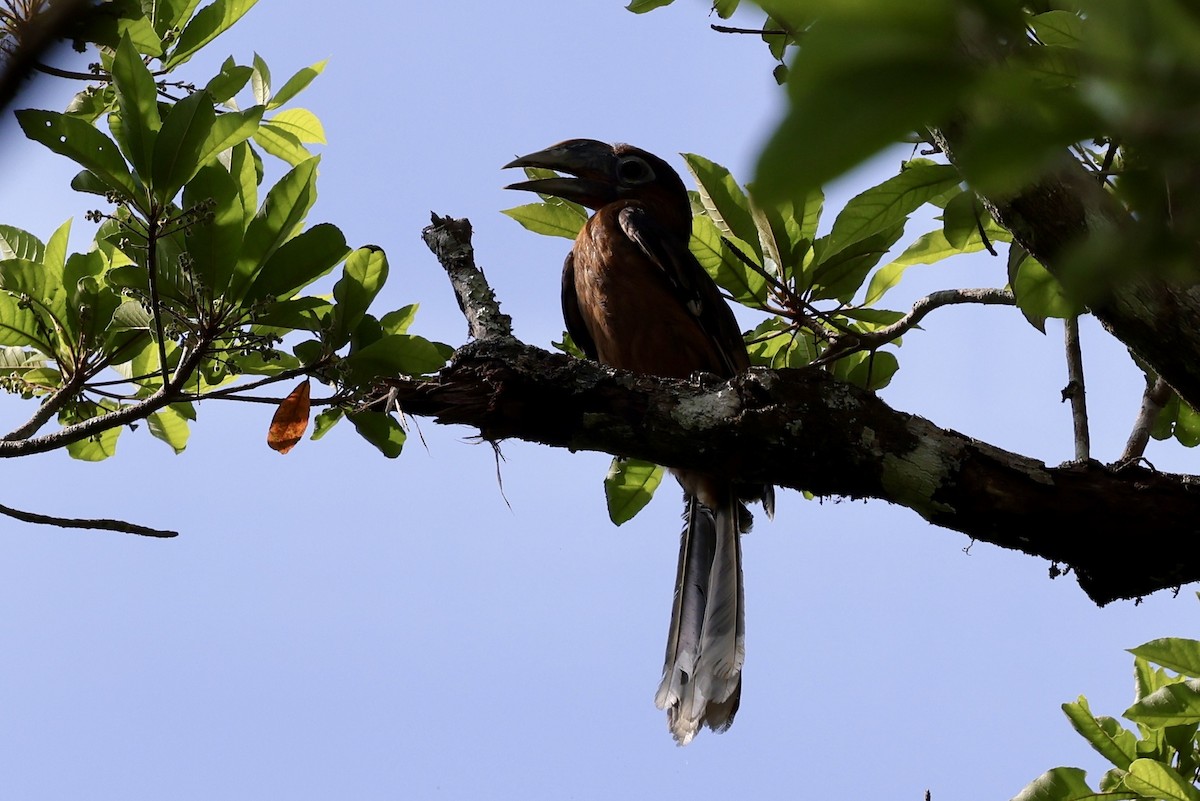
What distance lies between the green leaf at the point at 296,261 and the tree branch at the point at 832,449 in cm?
37

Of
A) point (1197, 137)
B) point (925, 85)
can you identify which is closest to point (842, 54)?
point (925, 85)

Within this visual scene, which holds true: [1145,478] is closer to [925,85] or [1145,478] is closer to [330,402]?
[330,402]

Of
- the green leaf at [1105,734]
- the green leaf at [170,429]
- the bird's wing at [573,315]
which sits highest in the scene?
the bird's wing at [573,315]

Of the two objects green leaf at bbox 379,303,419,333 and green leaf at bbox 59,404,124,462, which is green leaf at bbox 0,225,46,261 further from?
green leaf at bbox 379,303,419,333

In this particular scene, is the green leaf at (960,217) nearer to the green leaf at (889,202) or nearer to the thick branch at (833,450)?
the green leaf at (889,202)

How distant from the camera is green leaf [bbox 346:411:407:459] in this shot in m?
2.77

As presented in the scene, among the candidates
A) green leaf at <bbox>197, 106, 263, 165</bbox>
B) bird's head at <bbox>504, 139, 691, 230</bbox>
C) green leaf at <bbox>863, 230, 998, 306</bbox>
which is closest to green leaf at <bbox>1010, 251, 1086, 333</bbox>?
green leaf at <bbox>863, 230, 998, 306</bbox>

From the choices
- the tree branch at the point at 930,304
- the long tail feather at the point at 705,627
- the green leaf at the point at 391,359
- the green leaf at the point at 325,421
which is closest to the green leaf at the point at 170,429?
the green leaf at the point at 325,421

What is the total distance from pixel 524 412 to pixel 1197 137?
204 centimetres

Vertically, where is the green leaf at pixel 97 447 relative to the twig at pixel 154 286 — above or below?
above

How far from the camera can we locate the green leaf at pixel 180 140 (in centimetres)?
245

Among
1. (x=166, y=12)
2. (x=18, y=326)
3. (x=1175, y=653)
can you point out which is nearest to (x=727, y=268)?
(x=1175, y=653)

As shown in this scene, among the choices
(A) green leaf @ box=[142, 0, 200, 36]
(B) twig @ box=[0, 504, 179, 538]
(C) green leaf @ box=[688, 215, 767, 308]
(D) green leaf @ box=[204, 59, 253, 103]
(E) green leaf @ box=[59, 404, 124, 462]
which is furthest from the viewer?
(C) green leaf @ box=[688, 215, 767, 308]

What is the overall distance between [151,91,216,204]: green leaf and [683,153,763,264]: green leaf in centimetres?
153
